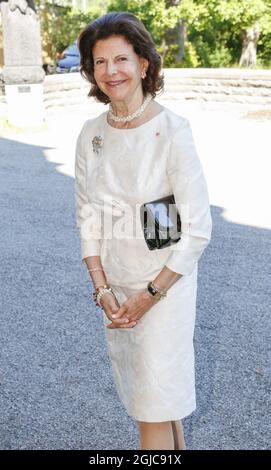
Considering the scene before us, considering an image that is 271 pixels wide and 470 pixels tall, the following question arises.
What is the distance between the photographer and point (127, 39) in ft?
6.18

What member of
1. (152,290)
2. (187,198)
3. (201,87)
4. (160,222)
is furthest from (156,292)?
(201,87)

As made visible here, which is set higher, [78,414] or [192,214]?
[192,214]

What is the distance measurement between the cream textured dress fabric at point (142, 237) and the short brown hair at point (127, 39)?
16 centimetres

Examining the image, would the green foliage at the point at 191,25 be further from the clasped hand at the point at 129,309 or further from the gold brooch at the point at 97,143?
the clasped hand at the point at 129,309

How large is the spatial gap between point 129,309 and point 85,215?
43 cm

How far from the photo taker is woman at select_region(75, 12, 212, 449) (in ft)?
6.17

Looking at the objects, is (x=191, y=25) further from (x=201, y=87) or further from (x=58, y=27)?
(x=58, y=27)

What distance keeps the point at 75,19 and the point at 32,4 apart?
13.2 metres

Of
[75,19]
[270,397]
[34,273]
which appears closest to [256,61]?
[75,19]

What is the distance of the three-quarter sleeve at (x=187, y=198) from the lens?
184 cm

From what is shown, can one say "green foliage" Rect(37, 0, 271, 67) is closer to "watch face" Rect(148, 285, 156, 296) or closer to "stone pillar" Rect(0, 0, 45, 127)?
"stone pillar" Rect(0, 0, 45, 127)

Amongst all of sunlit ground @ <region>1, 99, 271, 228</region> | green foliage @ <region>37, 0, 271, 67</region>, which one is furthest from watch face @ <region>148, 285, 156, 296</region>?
green foliage @ <region>37, 0, 271, 67</region>
